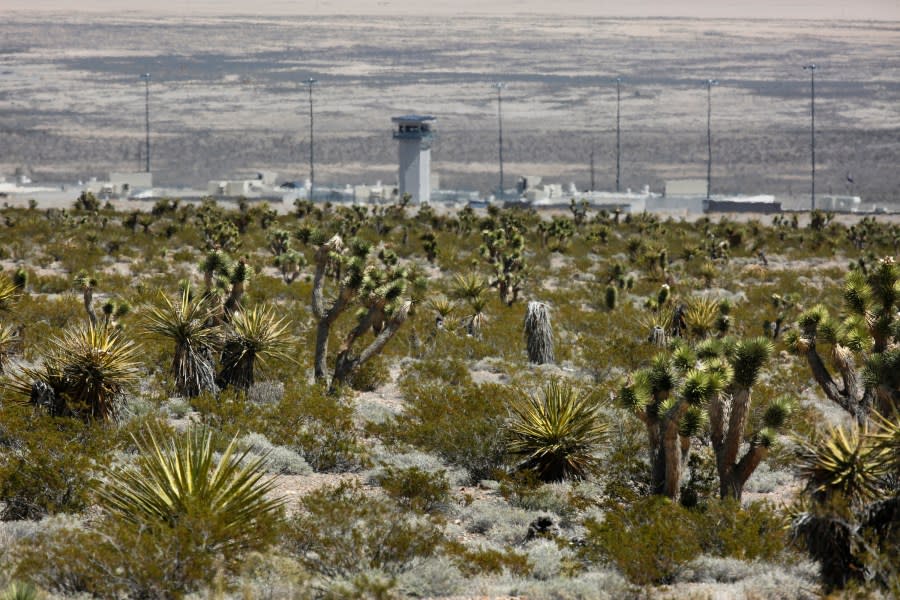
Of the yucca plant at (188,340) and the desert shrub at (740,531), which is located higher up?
the yucca plant at (188,340)

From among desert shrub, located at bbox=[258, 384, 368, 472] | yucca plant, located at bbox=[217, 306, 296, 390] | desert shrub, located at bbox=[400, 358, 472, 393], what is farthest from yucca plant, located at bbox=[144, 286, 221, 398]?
desert shrub, located at bbox=[400, 358, 472, 393]

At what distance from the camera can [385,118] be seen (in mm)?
137625

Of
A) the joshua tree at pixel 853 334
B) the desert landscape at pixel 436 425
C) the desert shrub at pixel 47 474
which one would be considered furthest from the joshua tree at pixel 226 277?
the joshua tree at pixel 853 334

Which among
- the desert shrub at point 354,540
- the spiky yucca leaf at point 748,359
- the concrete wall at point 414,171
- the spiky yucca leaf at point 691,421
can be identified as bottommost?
the desert shrub at point 354,540

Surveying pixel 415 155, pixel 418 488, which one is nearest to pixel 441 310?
pixel 418 488

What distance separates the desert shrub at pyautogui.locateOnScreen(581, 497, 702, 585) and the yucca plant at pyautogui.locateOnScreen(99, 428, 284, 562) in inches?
114

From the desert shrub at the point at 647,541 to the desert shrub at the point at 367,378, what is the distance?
823 centimetres

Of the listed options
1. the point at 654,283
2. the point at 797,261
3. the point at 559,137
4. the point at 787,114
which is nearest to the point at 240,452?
the point at 654,283

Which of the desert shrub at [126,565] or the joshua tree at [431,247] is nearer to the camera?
the desert shrub at [126,565]

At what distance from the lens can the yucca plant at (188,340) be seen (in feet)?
56.6

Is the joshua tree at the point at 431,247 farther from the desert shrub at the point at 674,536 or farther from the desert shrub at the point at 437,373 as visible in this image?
the desert shrub at the point at 674,536

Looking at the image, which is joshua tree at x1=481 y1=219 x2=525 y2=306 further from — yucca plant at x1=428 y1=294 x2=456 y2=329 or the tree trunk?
the tree trunk

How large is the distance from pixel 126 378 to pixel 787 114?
441 feet

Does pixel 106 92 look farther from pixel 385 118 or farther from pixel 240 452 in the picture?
pixel 240 452
